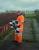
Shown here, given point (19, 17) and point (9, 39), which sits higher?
point (19, 17)

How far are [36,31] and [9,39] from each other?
346mm

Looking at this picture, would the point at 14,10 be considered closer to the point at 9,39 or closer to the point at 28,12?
the point at 28,12

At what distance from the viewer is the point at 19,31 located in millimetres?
1464

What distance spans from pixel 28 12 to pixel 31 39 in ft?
1.10

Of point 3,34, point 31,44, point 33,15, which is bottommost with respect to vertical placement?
point 31,44

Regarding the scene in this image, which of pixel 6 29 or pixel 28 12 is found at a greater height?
pixel 28 12

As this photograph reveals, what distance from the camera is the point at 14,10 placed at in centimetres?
144

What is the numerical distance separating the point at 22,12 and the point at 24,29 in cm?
22

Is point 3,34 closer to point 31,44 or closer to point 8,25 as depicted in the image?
point 8,25

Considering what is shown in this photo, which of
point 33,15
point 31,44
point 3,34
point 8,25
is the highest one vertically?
point 33,15

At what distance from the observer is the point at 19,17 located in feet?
4.73

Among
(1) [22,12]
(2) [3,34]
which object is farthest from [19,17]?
(2) [3,34]

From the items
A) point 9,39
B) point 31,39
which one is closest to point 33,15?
point 31,39

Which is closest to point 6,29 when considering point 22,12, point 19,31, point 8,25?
point 8,25
